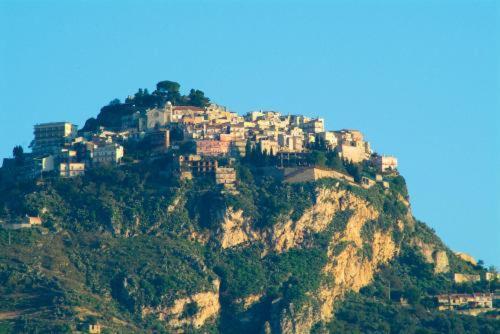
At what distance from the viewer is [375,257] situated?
5600 inches

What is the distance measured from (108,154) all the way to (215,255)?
14320 millimetres

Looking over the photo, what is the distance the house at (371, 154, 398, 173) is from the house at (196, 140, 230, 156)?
15836 mm

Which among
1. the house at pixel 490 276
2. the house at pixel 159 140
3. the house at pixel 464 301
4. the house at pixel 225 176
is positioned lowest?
the house at pixel 464 301

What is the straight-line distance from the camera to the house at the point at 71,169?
142375 millimetres

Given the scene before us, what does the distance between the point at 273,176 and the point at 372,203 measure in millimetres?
7661

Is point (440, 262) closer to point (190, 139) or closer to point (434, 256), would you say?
point (434, 256)

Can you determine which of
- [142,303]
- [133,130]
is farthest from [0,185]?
[142,303]

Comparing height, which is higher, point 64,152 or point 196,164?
point 64,152

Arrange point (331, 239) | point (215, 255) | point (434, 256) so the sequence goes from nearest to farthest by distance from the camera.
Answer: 1. point (215, 255)
2. point (331, 239)
3. point (434, 256)

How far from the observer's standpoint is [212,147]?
145 meters

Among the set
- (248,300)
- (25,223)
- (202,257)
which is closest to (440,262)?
(248,300)

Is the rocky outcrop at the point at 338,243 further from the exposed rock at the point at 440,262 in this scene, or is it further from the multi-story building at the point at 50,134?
the multi-story building at the point at 50,134

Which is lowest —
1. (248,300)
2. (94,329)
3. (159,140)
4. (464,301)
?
Result: (94,329)

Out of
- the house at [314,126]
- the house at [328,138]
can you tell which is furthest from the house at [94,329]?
the house at [314,126]
